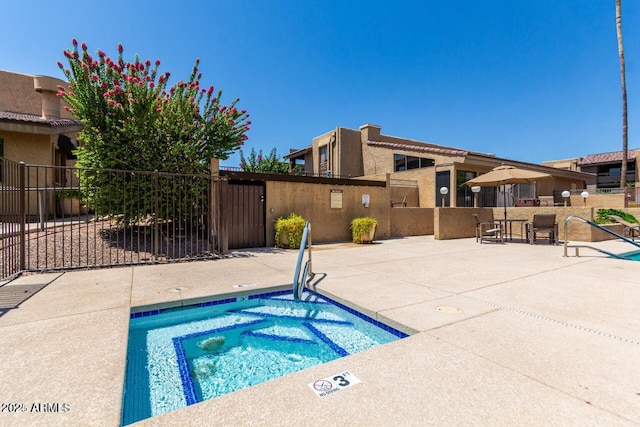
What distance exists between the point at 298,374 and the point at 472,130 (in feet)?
108

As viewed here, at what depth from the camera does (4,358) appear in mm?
2461

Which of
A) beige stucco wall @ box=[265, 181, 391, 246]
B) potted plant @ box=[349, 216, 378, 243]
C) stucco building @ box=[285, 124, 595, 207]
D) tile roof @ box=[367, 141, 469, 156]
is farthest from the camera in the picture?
stucco building @ box=[285, 124, 595, 207]

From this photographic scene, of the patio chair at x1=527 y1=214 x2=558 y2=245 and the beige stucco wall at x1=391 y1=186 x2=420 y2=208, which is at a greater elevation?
the beige stucco wall at x1=391 y1=186 x2=420 y2=208

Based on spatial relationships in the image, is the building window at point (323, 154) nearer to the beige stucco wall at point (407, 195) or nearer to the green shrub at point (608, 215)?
the beige stucco wall at point (407, 195)

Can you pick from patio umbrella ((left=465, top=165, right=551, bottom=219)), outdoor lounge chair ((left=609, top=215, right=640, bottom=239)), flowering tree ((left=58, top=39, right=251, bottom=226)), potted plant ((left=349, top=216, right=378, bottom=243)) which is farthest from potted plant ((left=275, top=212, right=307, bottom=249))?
outdoor lounge chair ((left=609, top=215, right=640, bottom=239))

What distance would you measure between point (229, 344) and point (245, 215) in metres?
6.72

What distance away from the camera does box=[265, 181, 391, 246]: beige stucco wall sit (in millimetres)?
10289

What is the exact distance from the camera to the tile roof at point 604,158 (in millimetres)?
31366

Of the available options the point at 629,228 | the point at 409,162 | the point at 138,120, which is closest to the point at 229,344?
the point at 138,120

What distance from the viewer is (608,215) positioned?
42.5 ft

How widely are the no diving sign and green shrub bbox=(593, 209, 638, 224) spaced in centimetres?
1524

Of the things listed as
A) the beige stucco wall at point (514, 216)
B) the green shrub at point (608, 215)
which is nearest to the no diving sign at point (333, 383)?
the beige stucco wall at point (514, 216)

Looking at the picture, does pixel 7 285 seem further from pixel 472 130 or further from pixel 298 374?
pixel 472 130

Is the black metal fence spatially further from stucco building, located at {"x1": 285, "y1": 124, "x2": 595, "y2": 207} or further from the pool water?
stucco building, located at {"x1": 285, "y1": 124, "x2": 595, "y2": 207}
